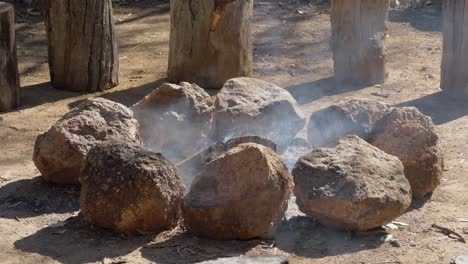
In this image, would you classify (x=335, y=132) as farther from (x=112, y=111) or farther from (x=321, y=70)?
(x=321, y=70)

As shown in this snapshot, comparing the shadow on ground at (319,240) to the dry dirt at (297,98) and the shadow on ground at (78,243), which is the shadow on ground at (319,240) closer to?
the dry dirt at (297,98)

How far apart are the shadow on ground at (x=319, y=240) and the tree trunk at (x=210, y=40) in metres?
2.86

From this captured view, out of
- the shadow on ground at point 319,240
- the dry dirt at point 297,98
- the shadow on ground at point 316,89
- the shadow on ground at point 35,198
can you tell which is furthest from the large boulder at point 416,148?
the shadow on ground at point 316,89

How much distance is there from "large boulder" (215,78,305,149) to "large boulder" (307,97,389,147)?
0.66 ft

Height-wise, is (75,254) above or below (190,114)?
below

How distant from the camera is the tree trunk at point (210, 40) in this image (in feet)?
24.0

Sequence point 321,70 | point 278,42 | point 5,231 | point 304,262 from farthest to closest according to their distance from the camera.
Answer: point 278,42 < point 321,70 < point 5,231 < point 304,262

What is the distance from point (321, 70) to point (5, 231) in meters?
4.08

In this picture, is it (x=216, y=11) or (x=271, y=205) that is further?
(x=216, y=11)

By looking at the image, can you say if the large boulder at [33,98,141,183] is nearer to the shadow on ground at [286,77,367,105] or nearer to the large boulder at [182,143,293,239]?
the large boulder at [182,143,293,239]

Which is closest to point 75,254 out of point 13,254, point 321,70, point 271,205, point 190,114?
point 13,254

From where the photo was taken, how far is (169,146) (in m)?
5.66

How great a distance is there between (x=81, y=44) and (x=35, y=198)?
2.43 m

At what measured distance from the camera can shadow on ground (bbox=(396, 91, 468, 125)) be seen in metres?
6.85
